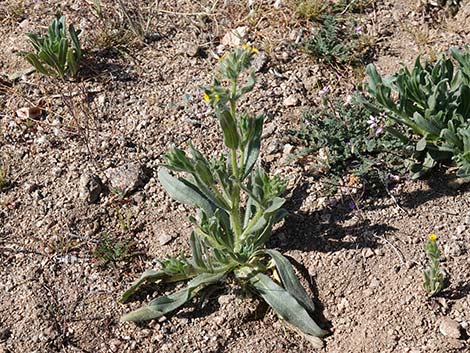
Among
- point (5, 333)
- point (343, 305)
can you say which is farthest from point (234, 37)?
point (5, 333)

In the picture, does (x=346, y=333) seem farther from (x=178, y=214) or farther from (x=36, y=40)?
(x=36, y=40)

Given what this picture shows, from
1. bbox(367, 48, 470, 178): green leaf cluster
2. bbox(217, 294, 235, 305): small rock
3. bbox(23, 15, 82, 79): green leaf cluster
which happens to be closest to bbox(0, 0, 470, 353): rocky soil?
bbox(217, 294, 235, 305): small rock

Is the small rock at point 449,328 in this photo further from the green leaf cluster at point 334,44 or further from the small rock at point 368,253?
the green leaf cluster at point 334,44

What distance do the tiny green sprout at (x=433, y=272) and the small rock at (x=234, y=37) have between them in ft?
7.11

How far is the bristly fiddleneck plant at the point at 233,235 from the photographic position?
3.73 m

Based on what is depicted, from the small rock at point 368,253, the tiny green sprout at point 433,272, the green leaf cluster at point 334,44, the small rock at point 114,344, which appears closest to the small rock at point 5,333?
the small rock at point 114,344

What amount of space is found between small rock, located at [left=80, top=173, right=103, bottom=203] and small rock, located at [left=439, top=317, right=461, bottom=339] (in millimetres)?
2112

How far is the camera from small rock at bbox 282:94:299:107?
484 centimetres

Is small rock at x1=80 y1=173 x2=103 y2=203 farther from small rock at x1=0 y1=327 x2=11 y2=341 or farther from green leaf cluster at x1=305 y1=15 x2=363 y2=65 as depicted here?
green leaf cluster at x1=305 y1=15 x2=363 y2=65

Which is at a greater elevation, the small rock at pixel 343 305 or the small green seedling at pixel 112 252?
the small green seedling at pixel 112 252

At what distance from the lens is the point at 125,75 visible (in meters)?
5.18

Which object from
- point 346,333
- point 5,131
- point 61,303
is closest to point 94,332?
point 61,303

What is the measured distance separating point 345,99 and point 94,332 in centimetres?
219

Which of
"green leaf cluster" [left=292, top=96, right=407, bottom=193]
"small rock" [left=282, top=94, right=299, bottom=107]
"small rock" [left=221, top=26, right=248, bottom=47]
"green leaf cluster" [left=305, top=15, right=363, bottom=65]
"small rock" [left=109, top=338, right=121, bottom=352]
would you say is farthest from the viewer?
"small rock" [left=221, top=26, right=248, bottom=47]
